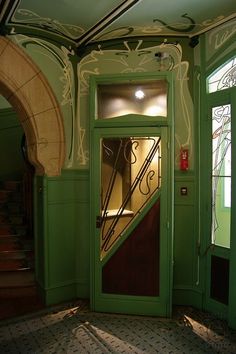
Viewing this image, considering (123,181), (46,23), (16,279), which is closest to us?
(46,23)

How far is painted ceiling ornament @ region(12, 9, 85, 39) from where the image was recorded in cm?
291

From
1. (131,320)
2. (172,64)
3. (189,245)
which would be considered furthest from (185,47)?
(131,320)

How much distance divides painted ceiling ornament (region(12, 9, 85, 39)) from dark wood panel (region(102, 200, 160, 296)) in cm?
200

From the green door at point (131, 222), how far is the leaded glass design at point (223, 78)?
0.73m

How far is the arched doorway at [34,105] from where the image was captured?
3137 mm

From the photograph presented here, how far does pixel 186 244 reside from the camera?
3.47m

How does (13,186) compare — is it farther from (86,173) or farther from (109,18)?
(109,18)

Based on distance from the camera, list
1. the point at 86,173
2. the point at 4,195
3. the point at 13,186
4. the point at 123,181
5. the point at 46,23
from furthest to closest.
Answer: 1. the point at 13,186
2. the point at 4,195
3. the point at 86,173
4. the point at 123,181
5. the point at 46,23

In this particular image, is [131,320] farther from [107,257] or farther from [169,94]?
[169,94]

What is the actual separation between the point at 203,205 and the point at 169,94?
48.8 inches

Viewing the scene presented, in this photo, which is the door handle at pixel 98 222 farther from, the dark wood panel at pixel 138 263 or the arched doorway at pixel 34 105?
the arched doorway at pixel 34 105

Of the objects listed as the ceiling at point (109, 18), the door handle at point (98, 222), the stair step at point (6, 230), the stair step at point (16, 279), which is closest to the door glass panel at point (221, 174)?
the ceiling at point (109, 18)

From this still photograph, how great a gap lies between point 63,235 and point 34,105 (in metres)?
1.48

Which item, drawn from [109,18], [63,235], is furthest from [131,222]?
[109,18]
